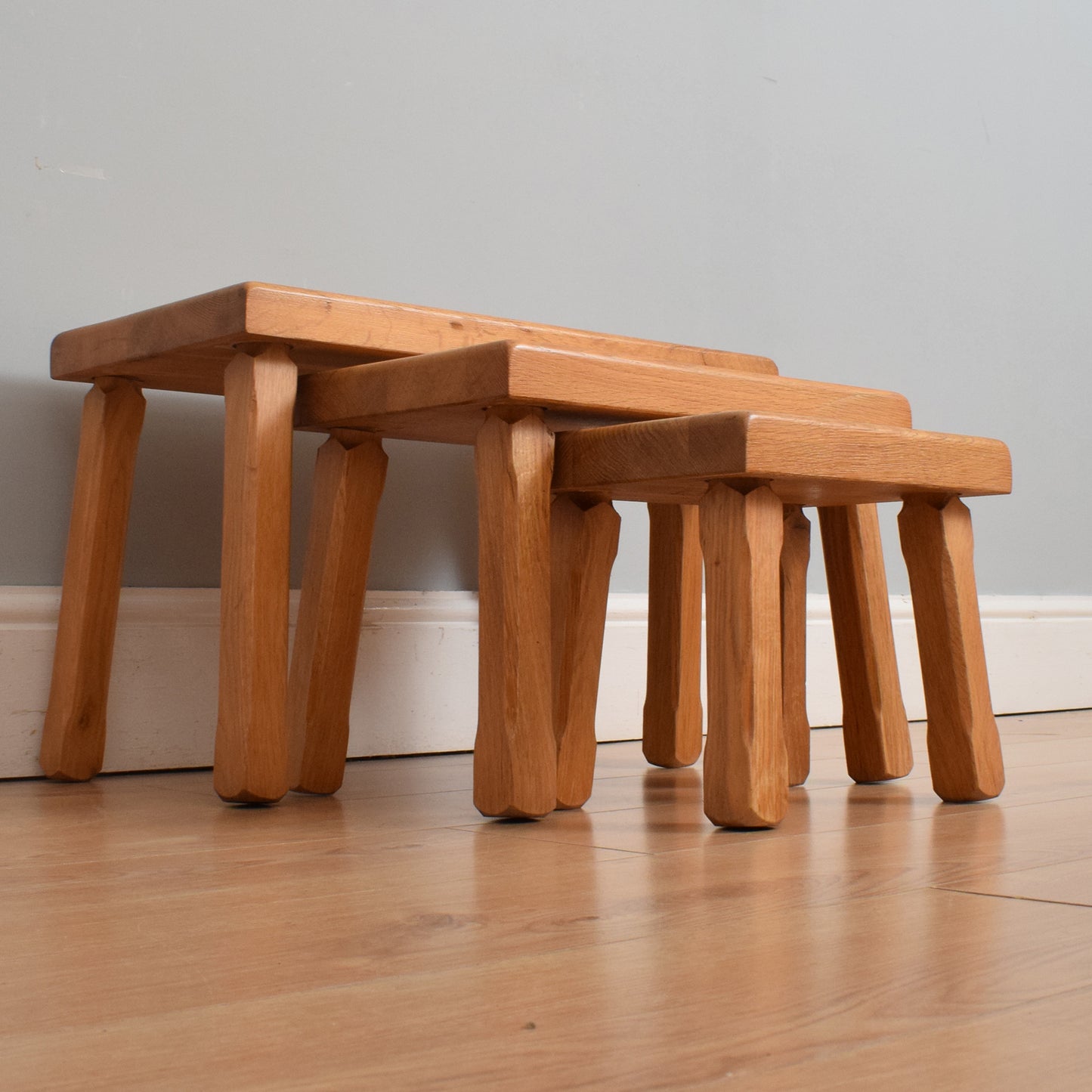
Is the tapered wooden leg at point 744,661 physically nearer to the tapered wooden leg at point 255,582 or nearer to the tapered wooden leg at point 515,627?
the tapered wooden leg at point 515,627

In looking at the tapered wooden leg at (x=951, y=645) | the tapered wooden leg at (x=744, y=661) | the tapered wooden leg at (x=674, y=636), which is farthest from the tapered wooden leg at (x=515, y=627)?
the tapered wooden leg at (x=674, y=636)

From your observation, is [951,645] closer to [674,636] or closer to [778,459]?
[778,459]

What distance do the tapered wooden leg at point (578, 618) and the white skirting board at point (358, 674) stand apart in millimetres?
403

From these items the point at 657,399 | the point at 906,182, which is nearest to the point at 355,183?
the point at 657,399

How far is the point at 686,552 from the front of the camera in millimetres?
1492

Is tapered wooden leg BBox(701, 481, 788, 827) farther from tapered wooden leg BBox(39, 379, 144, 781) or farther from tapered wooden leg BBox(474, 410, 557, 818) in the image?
tapered wooden leg BBox(39, 379, 144, 781)

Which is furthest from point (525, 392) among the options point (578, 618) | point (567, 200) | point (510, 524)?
point (567, 200)

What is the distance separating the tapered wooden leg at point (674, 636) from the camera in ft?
4.87

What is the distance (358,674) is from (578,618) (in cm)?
42

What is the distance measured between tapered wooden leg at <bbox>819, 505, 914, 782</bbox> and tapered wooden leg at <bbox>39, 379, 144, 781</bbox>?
652mm

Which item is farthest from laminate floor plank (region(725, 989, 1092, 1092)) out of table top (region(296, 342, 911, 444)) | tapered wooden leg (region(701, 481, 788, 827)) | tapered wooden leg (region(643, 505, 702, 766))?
tapered wooden leg (region(643, 505, 702, 766))

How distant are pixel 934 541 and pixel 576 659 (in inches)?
12.1

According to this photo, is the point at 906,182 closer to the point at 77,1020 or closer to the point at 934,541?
the point at 934,541

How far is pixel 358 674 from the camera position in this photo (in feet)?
4.95
